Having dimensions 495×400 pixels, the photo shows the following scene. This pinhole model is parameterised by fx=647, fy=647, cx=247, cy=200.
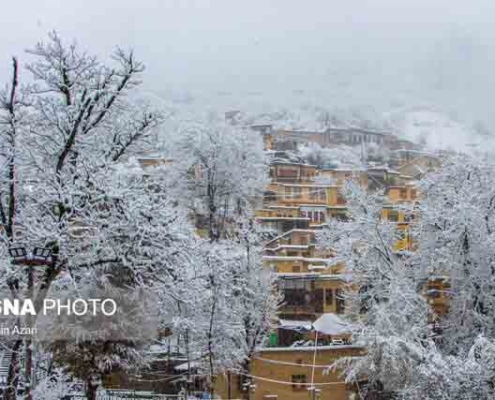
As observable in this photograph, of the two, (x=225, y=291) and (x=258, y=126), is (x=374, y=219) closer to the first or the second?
(x=225, y=291)

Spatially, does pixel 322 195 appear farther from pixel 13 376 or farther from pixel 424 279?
pixel 13 376

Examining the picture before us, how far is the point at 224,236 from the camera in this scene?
1240 inches

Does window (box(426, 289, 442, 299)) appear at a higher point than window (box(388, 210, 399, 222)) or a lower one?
lower

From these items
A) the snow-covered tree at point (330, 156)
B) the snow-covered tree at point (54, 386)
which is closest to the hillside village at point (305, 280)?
the snow-covered tree at point (330, 156)

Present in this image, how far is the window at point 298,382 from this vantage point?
2210 centimetres

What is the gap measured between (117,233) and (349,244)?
14645 mm

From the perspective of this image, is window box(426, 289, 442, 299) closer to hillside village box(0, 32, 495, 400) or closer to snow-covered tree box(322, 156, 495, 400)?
hillside village box(0, 32, 495, 400)

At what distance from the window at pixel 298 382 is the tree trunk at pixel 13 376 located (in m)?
13.4

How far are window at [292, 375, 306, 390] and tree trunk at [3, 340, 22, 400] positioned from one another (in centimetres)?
1341

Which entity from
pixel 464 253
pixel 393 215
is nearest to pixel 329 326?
pixel 464 253

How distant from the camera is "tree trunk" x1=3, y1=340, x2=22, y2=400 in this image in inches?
390

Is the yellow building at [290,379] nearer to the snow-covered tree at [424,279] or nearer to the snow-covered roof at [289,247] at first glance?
the snow-covered tree at [424,279]

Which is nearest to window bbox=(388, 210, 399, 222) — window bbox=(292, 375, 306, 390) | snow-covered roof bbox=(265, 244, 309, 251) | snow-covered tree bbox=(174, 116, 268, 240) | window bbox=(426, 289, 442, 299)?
snow-covered roof bbox=(265, 244, 309, 251)

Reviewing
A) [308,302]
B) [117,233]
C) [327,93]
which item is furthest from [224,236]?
[327,93]
